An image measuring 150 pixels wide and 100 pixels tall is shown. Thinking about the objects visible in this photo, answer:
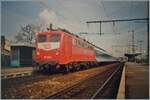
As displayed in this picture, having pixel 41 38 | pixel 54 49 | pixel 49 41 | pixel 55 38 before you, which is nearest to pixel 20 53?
Result: pixel 41 38

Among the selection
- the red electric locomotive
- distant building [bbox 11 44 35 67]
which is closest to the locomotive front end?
the red electric locomotive

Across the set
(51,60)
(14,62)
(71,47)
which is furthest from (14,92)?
(14,62)

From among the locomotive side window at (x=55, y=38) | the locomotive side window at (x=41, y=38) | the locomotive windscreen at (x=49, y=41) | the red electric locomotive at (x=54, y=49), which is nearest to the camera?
the red electric locomotive at (x=54, y=49)


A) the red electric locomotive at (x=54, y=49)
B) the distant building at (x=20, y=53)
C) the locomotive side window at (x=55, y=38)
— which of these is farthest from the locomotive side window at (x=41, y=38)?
the distant building at (x=20, y=53)

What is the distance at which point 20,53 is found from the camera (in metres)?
23.3

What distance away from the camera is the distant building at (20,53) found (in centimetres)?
2300

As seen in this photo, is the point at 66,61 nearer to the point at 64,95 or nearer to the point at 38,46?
the point at 38,46

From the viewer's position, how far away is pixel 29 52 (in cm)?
2416

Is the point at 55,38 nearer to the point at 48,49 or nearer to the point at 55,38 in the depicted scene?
the point at 55,38

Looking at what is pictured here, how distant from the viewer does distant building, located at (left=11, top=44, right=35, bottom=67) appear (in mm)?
23000

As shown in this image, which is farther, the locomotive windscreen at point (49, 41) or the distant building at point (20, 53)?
the distant building at point (20, 53)

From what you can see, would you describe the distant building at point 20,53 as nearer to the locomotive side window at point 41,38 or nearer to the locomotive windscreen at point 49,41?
the locomotive side window at point 41,38

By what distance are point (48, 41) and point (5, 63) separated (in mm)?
11397

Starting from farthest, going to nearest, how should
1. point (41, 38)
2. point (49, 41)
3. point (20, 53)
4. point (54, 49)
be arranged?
point (20, 53) < point (41, 38) < point (49, 41) < point (54, 49)
